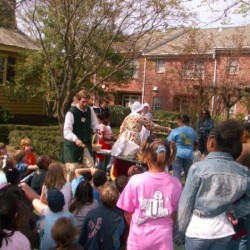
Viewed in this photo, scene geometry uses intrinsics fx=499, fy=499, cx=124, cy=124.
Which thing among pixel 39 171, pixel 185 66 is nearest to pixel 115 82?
pixel 185 66

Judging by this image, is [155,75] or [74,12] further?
[155,75]

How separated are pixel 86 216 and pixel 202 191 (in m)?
1.78

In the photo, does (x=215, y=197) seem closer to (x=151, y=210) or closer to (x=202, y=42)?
(x=151, y=210)

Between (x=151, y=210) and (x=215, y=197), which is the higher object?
(x=215, y=197)

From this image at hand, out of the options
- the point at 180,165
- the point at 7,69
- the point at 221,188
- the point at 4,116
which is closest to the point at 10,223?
the point at 221,188

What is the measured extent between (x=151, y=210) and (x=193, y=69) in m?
22.7

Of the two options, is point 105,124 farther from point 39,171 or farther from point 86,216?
point 86,216

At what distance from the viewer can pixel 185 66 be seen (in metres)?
26.8

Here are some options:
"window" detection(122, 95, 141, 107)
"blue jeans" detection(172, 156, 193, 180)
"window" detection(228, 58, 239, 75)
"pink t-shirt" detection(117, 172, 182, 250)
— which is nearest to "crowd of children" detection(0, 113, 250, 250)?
"pink t-shirt" detection(117, 172, 182, 250)

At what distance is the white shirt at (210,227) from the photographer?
371cm

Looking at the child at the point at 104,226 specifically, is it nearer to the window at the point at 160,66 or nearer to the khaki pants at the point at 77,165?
the khaki pants at the point at 77,165

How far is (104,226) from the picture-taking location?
504 centimetres


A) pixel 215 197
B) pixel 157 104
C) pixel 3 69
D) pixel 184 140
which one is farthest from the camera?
pixel 157 104

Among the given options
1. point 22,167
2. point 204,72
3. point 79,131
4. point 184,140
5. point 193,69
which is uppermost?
point 193,69
